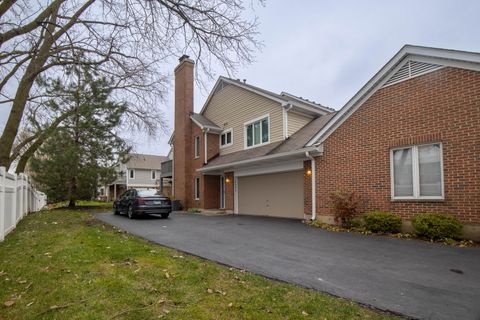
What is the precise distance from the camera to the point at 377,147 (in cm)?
1055

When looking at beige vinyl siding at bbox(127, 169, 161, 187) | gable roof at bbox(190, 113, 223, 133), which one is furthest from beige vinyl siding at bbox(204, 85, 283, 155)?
beige vinyl siding at bbox(127, 169, 161, 187)

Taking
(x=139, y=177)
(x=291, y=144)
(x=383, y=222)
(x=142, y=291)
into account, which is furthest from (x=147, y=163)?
(x=142, y=291)

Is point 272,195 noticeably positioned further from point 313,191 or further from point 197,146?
point 197,146

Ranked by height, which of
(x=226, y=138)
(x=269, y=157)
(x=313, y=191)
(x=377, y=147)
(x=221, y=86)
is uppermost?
(x=221, y=86)

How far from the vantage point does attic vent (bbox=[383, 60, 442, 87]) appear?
9.48 meters

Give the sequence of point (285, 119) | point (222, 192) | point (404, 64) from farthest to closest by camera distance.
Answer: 1. point (222, 192)
2. point (285, 119)
3. point (404, 64)

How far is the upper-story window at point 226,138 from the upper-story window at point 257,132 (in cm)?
177

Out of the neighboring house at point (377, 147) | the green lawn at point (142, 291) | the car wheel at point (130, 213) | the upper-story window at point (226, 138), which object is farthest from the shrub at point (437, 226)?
the upper-story window at point (226, 138)

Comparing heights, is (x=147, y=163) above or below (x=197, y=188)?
above

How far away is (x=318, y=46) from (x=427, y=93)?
3677 millimetres

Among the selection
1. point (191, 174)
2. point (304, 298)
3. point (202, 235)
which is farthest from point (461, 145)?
point (191, 174)

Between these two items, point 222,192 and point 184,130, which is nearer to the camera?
point 222,192

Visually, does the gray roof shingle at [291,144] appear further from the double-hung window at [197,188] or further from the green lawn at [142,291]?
the green lawn at [142,291]

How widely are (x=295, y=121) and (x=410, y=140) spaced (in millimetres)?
7425
